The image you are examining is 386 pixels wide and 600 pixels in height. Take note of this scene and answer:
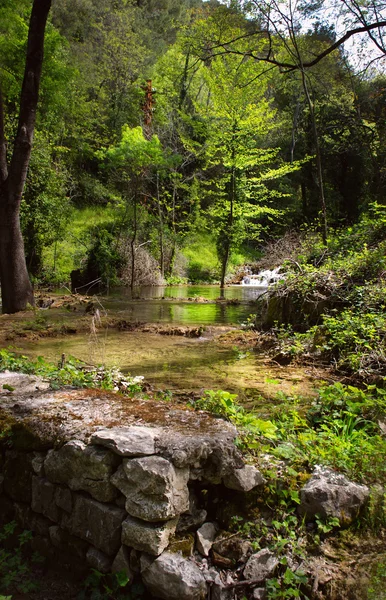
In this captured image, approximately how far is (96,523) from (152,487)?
Result: 44cm

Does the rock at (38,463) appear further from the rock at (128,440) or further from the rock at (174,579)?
the rock at (174,579)

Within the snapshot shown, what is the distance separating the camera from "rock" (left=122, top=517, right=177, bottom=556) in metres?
2.01

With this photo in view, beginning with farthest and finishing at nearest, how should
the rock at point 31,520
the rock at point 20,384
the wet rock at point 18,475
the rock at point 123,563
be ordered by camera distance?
1. the rock at point 20,384
2. the wet rock at point 18,475
3. the rock at point 31,520
4. the rock at point 123,563

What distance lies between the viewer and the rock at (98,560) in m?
2.17

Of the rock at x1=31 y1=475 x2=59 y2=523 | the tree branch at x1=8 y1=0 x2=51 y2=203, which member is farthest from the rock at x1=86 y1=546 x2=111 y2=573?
the tree branch at x1=8 y1=0 x2=51 y2=203

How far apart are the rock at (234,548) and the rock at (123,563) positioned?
0.44m

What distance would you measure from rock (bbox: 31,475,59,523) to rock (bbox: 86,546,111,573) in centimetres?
32

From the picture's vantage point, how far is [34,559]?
2.40 meters

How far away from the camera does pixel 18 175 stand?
28.2 feet

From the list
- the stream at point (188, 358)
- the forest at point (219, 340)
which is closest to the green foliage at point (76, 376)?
the forest at point (219, 340)

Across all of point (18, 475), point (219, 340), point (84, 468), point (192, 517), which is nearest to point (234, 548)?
point (192, 517)

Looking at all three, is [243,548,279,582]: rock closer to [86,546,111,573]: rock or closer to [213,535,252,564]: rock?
[213,535,252,564]: rock

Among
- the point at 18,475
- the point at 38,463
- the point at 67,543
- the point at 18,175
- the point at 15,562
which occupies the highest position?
the point at 18,175

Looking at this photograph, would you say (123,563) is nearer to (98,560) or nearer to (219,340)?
(98,560)
